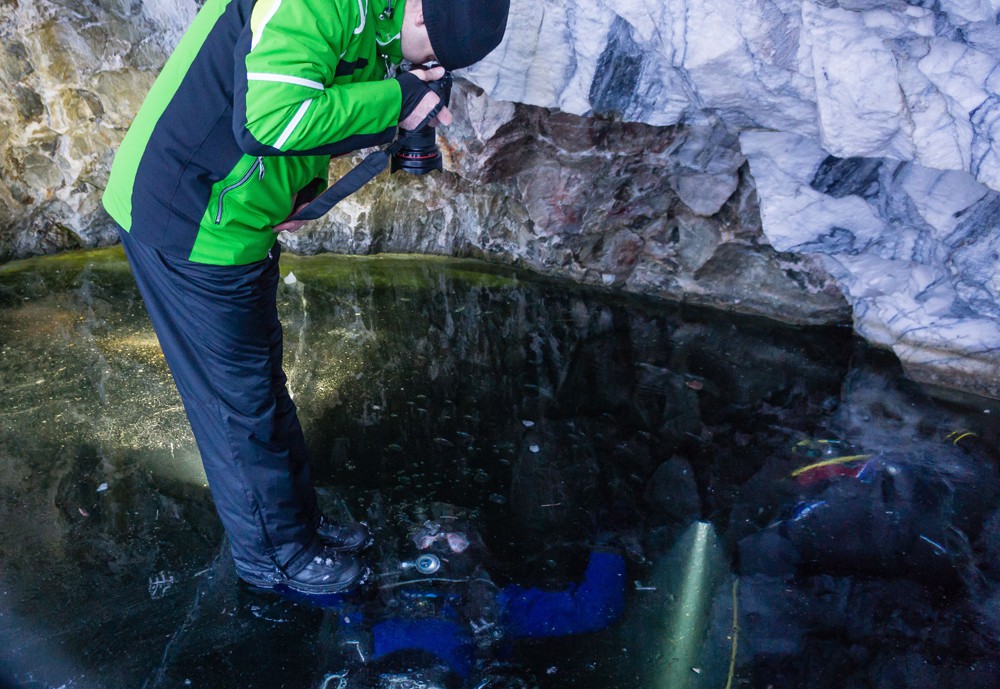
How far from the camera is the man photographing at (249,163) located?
1626mm

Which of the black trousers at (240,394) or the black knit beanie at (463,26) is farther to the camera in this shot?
the black trousers at (240,394)

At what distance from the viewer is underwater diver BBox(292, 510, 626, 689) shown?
211 centimetres

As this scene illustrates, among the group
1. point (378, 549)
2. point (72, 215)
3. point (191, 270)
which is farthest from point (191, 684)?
point (72, 215)

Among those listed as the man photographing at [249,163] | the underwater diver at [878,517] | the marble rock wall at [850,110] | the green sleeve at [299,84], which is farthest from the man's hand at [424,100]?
the underwater diver at [878,517]

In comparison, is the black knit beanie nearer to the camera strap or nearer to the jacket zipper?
the camera strap

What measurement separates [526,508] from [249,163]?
1531 mm

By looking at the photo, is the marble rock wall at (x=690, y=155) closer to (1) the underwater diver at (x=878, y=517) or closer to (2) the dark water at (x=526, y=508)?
(2) the dark water at (x=526, y=508)

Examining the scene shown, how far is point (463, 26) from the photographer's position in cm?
175

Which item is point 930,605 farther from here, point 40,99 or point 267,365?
point 40,99

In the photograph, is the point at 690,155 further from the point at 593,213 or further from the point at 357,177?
the point at 357,177

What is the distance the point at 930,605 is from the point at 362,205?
11.3 feet

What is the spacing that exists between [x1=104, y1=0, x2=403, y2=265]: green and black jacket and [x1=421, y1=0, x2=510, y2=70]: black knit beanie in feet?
0.35

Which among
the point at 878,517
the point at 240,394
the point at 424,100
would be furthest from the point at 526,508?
the point at 424,100

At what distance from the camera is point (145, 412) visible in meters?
3.18
